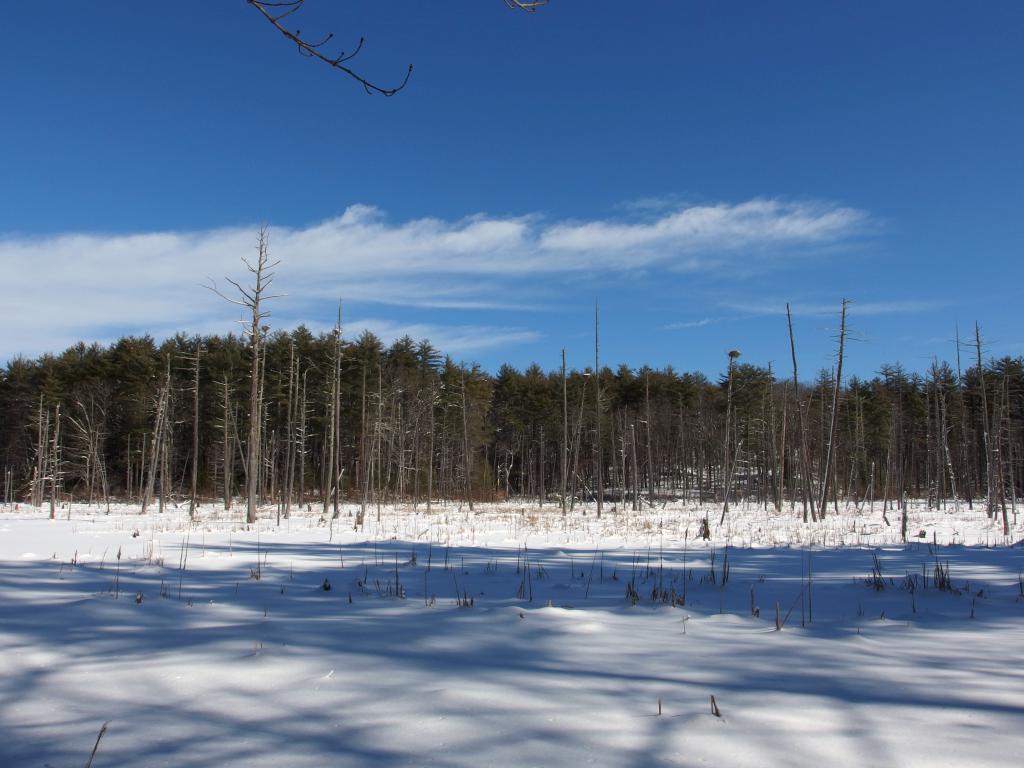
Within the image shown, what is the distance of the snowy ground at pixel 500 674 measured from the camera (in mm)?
2148

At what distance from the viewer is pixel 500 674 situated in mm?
3021

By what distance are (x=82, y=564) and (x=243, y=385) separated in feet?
123

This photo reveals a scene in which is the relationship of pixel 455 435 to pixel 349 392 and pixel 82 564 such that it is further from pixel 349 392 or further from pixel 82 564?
pixel 82 564

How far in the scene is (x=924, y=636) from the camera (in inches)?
161

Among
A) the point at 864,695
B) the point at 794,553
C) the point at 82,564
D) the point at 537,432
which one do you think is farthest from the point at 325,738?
the point at 537,432

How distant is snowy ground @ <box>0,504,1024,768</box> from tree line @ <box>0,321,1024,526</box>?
95.1 ft

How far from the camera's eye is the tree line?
127 feet

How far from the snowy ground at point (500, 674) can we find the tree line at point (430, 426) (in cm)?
2900

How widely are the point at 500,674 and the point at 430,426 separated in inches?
1598

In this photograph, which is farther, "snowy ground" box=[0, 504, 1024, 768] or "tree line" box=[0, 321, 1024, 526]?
"tree line" box=[0, 321, 1024, 526]

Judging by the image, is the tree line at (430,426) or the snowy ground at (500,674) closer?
the snowy ground at (500,674)

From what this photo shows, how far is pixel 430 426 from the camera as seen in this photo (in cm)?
4322

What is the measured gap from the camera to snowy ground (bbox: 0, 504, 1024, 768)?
2.15 meters

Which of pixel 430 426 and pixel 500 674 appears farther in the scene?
pixel 430 426
